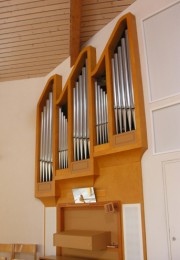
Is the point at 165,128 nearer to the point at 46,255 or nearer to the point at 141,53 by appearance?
the point at 141,53

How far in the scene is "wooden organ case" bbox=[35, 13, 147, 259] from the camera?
4.60 meters

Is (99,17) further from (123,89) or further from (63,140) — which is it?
(63,140)

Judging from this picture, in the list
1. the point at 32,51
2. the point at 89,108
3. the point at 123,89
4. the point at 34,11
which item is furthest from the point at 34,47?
the point at 123,89

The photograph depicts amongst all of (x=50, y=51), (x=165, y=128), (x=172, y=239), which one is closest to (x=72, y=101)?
(x=50, y=51)

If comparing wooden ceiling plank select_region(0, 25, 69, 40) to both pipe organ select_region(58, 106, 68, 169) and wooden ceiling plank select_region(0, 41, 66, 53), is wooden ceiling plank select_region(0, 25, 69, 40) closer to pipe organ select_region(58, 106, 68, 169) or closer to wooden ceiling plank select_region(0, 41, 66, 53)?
wooden ceiling plank select_region(0, 41, 66, 53)

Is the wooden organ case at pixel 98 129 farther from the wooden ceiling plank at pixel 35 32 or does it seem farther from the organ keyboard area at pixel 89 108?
the wooden ceiling plank at pixel 35 32

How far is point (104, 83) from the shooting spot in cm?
549

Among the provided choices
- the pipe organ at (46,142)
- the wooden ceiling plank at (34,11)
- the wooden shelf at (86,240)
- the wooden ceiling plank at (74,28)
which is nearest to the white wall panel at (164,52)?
the wooden ceiling plank at (74,28)

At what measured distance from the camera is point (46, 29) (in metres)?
6.15

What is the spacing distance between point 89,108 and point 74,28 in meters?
1.52

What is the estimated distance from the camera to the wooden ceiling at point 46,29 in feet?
18.3

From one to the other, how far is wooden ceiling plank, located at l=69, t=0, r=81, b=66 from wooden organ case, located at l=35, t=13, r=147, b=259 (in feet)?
0.98

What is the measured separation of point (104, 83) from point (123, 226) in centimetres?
237

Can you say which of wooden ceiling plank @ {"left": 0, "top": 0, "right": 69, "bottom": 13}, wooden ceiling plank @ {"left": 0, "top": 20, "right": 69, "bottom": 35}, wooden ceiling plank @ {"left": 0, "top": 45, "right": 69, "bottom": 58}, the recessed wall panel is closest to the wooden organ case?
the recessed wall panel
